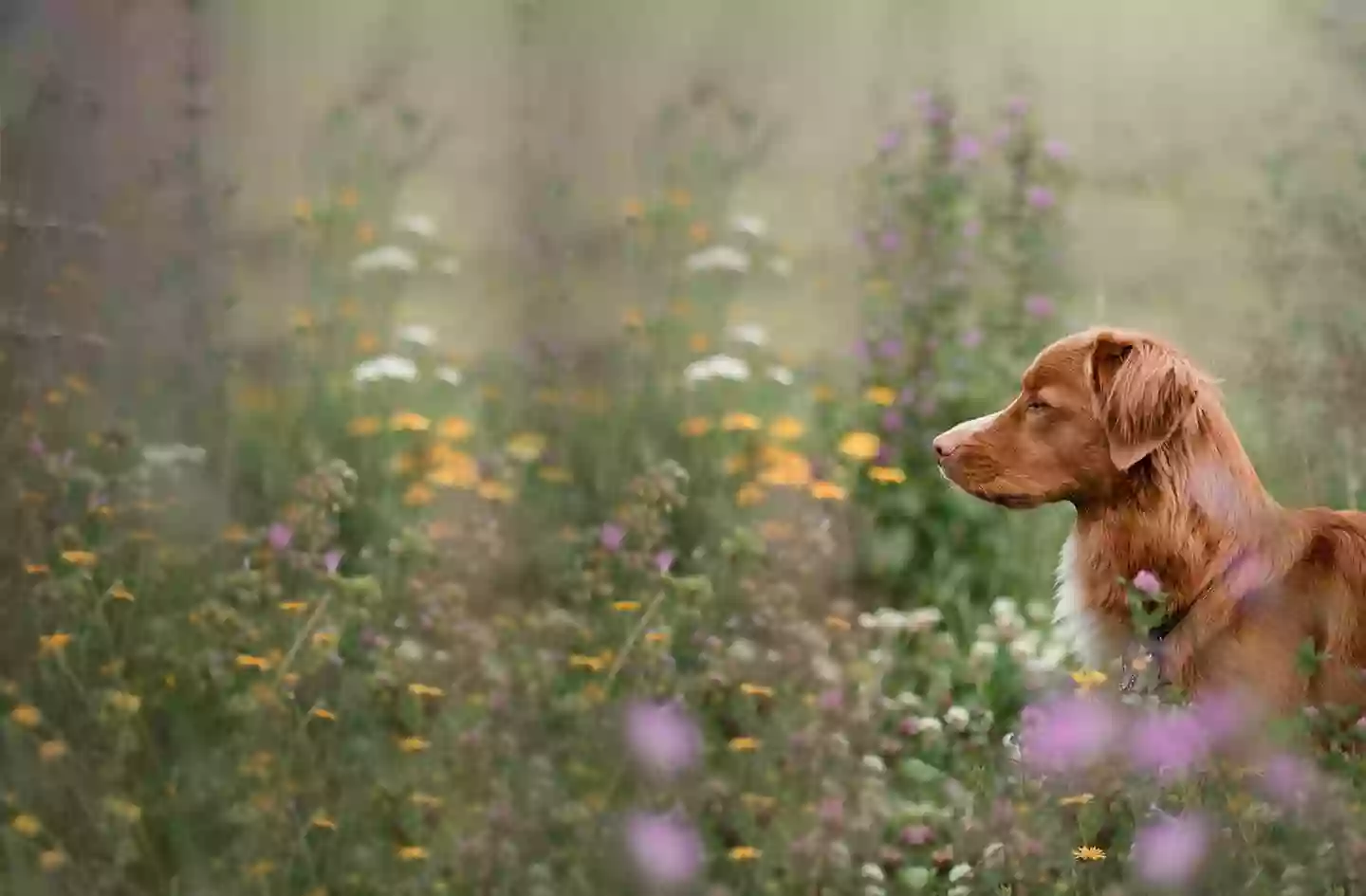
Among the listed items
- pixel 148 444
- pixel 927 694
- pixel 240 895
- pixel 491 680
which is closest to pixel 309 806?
pixel 240 895

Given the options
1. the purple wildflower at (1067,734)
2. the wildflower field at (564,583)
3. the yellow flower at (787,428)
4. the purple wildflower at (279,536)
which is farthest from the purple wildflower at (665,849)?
the purple wildflower at (279,536)

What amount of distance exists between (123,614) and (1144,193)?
2008 mm

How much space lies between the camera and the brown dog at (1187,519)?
2.29 m

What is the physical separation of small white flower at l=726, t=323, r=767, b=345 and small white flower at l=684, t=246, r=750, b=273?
0.33 ft

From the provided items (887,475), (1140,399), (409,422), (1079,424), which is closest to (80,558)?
(409,422)

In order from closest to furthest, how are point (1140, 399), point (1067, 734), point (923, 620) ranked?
point (1140, 399)
point (1067, 734)
point (923, 620)

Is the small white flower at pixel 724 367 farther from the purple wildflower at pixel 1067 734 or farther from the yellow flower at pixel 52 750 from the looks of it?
the yellow flower at pixel 52 750

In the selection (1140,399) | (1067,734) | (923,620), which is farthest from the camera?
(923,620)

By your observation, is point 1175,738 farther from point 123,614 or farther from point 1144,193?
point 123,614

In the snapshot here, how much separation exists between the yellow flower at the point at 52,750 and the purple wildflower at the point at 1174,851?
1.92m

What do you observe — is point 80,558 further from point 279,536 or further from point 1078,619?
point 1078,619

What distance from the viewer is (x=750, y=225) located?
2.48 meters

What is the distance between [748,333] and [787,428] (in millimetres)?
187

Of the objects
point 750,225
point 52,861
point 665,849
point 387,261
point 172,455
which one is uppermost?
point 750,225
